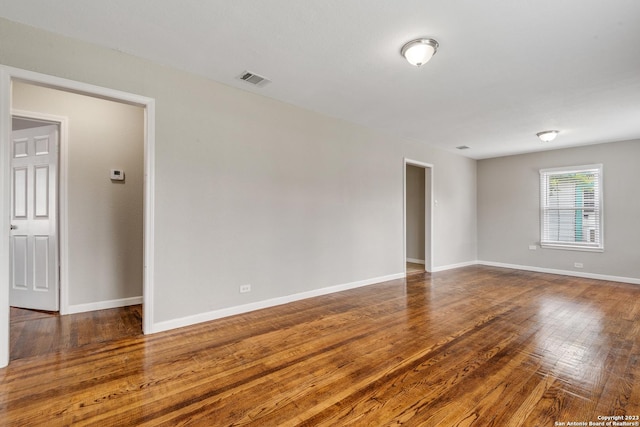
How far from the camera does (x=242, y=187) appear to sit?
11.6ft

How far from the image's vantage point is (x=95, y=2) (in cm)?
209

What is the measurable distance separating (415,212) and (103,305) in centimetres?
671

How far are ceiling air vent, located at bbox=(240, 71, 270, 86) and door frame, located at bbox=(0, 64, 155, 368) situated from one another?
3.16ft

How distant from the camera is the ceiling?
213 centimetres

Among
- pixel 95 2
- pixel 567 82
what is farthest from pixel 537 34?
pixel 95 2

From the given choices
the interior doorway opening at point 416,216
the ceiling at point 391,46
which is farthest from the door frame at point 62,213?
the interior doorway opening at point 416,216

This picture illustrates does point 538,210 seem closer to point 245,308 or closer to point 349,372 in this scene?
point 349,372

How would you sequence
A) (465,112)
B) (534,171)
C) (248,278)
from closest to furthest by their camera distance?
(248,278), (465,112), (534,171)

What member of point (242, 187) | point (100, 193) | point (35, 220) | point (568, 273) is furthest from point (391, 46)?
point (568, 273)

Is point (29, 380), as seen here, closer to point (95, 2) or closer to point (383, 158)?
point (95, 2)

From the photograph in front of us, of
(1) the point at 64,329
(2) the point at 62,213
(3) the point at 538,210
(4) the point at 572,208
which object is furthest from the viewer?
(3) the point at 538,210

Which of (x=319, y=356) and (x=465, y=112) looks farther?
(x=465, y=112)

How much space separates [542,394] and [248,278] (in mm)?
2880

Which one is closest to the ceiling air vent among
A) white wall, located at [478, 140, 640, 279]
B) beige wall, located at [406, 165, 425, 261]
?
beige wall, located at [406, 165, 425, 261]
